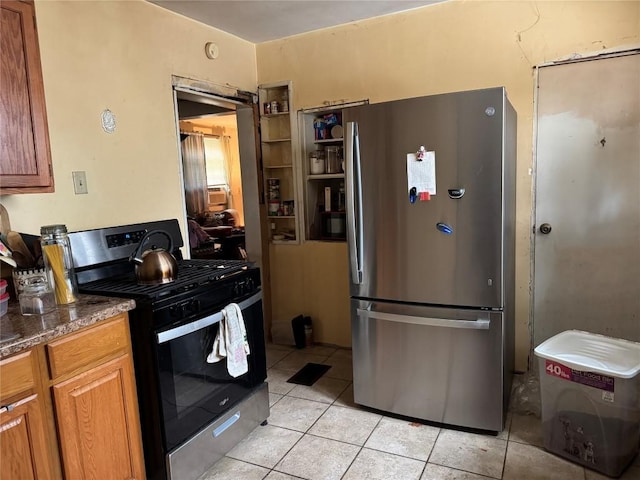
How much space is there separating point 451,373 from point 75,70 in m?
2.41

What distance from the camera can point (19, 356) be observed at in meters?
1.33

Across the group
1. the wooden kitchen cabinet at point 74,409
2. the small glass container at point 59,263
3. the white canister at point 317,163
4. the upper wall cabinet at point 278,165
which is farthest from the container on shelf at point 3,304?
the white canister at point 317,163

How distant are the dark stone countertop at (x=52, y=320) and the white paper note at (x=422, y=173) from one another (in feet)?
4.57

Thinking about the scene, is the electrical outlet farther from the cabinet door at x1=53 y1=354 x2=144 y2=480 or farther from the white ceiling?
the white ceiling

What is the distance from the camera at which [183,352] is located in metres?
1.83

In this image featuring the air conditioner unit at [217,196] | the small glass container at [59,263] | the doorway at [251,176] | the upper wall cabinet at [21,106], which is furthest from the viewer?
the air conditioner unit at [217,196]

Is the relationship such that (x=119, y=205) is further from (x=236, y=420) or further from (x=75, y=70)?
(x=236, y=420)

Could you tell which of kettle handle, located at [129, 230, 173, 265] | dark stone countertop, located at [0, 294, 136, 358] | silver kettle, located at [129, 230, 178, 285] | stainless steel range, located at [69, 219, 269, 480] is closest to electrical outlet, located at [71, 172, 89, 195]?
stainless steel range, located at [69, 219, 269, 480]

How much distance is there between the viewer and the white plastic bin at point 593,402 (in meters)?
1.84

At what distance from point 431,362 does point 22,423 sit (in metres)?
1.75

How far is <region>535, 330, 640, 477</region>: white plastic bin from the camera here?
1.84 m

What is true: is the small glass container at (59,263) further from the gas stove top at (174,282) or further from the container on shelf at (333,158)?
the container on shelf at (333,158)

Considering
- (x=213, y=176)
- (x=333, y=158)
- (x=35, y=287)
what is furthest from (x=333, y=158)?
(x=213, y=176)

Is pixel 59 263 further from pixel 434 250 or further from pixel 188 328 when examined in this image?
pixel 434 250
